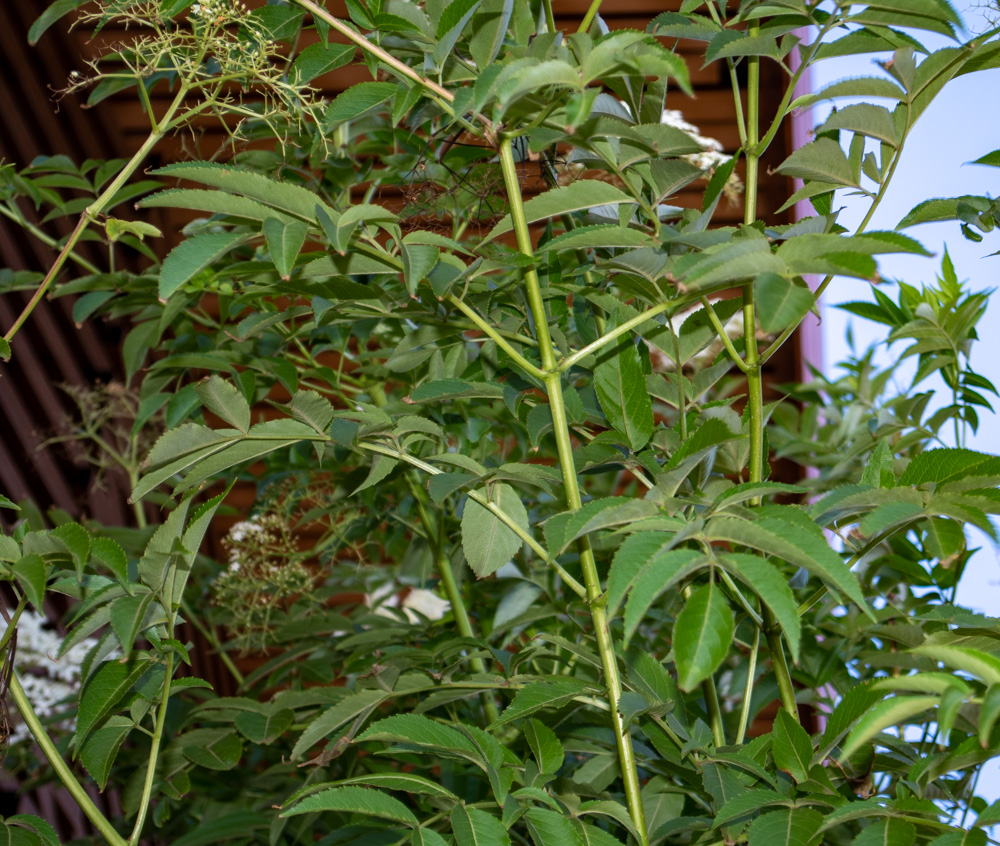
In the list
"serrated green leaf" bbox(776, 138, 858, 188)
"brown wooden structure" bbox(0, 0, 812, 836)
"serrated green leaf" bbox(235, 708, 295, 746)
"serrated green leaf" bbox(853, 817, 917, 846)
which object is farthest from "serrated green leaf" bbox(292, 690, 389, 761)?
"brown wooden structure" bbox(0, 0, 812, 836)

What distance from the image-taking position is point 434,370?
2.51 ft

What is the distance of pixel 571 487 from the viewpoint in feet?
1.61

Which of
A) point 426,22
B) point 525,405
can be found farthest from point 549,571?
point 426,22

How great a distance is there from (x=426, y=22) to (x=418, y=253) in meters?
0.14

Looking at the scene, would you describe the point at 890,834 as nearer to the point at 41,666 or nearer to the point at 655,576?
the point at 655,576

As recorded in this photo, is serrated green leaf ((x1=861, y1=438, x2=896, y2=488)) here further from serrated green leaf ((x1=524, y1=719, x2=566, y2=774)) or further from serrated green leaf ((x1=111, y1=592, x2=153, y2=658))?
serrated green leaf ((x1=111, y1=592, x2=153, y2=658))

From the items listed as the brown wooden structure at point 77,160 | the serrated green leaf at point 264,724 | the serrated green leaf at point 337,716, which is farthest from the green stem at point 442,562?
the brown wooden structure at point 77,160

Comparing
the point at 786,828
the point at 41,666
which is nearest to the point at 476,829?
the point at 786,828

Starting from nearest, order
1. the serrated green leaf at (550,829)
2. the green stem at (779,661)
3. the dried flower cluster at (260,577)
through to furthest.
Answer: the serrated green leaf at (550,829) → the green stem at (779,661) → the dried flower cluster at (260,577)

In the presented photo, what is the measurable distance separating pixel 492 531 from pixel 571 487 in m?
0.08

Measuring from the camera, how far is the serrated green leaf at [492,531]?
544 millimetres

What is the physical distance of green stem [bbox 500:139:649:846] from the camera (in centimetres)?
48

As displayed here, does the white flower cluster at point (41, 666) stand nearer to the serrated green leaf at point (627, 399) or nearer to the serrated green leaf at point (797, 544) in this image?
the serrated green leaf at point (627, 399)

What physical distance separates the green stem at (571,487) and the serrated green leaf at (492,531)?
0.06 m
